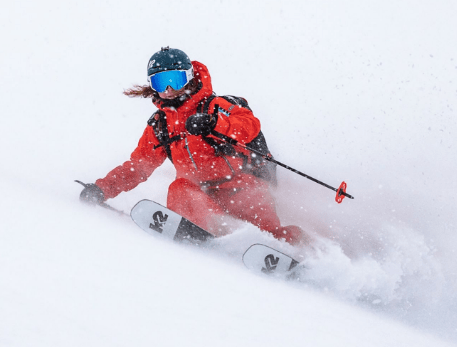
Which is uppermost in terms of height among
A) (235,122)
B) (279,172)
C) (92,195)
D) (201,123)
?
(279,172)

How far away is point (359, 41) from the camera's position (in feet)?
32.7

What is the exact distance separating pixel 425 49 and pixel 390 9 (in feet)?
6.45

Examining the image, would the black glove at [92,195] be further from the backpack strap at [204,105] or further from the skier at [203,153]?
the backpack strap at [204,105]

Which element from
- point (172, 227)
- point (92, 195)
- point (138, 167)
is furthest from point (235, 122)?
point (92, 195)

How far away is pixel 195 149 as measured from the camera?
358 cm

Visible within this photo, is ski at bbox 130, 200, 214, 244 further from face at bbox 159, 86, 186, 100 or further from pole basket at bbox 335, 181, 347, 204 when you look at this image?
pole basket at bbox 335, 181, 347, 204

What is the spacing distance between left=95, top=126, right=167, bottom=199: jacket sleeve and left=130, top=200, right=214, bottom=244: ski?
2.56 ft

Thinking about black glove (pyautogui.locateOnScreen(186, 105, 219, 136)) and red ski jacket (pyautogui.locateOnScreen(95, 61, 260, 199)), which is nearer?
black glove (pyautogui.locateOnScreen(186, 105, 219, 136))

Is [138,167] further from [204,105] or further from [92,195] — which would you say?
[204,105]

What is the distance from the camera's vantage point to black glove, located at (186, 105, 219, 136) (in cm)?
312

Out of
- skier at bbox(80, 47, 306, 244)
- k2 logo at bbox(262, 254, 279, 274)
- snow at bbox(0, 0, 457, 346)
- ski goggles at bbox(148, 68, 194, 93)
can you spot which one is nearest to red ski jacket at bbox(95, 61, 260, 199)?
skier at bbox(80, 47, 306, 244)

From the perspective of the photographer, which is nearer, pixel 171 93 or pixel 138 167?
pixel 171 93

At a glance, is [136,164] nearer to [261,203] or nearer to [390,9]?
[261,203]

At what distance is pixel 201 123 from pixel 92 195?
1.34 metres
